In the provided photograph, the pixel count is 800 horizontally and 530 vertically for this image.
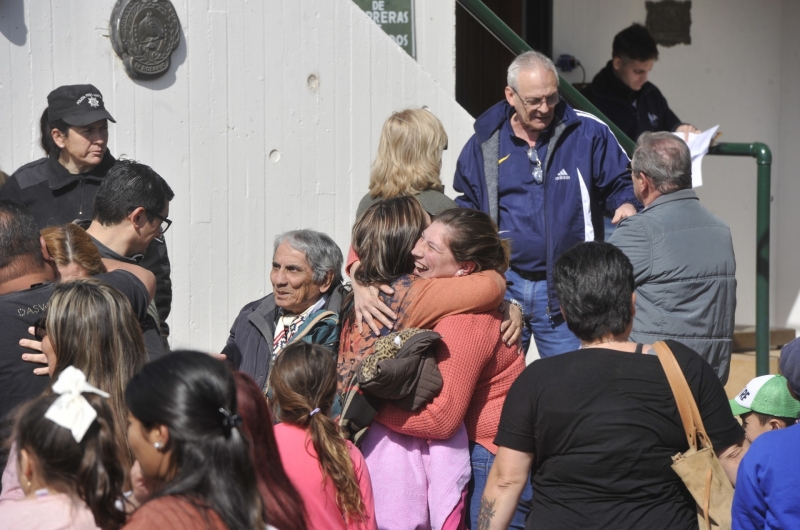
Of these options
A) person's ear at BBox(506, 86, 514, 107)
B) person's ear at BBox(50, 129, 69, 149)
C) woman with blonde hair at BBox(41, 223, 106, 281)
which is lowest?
woman with blonde hair at BBox(41, 223, 106, 281)

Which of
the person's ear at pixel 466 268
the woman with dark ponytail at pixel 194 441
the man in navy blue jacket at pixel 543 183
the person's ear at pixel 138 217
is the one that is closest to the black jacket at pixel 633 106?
the man in navy blue jacket at pixel 543 183

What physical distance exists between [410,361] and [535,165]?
186 cm

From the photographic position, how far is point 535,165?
4.62m

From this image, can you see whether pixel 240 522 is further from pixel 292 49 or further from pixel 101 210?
pixel 292 49

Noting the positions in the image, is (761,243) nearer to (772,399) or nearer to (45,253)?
(772,399)

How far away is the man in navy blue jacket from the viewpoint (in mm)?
4512

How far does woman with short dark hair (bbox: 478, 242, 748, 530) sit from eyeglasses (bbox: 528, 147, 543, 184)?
1.85 metres

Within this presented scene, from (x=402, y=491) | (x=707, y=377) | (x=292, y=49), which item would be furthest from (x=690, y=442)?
(x=292, y=49)

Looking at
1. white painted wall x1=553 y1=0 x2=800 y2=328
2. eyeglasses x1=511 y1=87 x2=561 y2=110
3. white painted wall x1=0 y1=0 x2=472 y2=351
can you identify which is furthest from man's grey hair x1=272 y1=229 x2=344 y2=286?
white painted wall x1=553 y1=0 x2=800 y2=328

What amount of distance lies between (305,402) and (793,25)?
6.75 metres

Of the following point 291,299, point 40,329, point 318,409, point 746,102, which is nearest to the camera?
point 40,329

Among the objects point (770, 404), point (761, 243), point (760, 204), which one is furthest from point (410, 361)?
point (760, 204)

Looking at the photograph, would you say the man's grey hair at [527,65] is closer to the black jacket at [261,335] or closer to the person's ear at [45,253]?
the black jacket at [261,335]

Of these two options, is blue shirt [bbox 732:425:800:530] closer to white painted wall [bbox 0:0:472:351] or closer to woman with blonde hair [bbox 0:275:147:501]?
woman with blonde hair [bbox 0:275:147:501]
